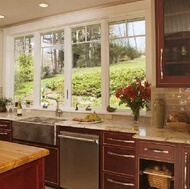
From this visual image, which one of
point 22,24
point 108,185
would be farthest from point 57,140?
point 22,24

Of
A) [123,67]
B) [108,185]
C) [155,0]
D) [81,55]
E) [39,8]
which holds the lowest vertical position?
[108,185]

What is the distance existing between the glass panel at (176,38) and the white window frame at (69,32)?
1.64 feet

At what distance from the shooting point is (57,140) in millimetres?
3217

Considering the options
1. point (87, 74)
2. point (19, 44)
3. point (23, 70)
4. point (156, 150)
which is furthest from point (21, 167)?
point (19, 44)

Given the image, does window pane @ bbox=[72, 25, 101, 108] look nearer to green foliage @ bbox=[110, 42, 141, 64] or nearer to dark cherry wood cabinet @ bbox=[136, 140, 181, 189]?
green foliage @ bbox=[110, 42, 141, 64]

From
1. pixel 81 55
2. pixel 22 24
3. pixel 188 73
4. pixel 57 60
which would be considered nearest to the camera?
pixel 188 73

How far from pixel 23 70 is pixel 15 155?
135 inches

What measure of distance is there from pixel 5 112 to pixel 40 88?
33.8 inches

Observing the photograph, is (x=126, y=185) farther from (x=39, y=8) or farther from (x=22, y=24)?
(x=22, y=24)

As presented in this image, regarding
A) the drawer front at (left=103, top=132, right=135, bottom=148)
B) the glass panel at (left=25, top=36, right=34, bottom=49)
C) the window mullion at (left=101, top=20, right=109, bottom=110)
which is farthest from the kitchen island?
the glass panel at (left=25, top=36, right=34, bottom=49)

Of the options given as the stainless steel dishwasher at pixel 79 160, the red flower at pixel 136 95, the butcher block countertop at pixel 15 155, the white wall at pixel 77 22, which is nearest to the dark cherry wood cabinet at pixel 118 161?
the stainless steel dishwasher at pixel 79 160

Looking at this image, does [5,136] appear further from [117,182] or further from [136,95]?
[136,95]

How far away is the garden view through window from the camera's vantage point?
139 inches

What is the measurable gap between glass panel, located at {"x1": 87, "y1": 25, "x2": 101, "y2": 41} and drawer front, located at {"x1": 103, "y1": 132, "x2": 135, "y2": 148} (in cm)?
172
